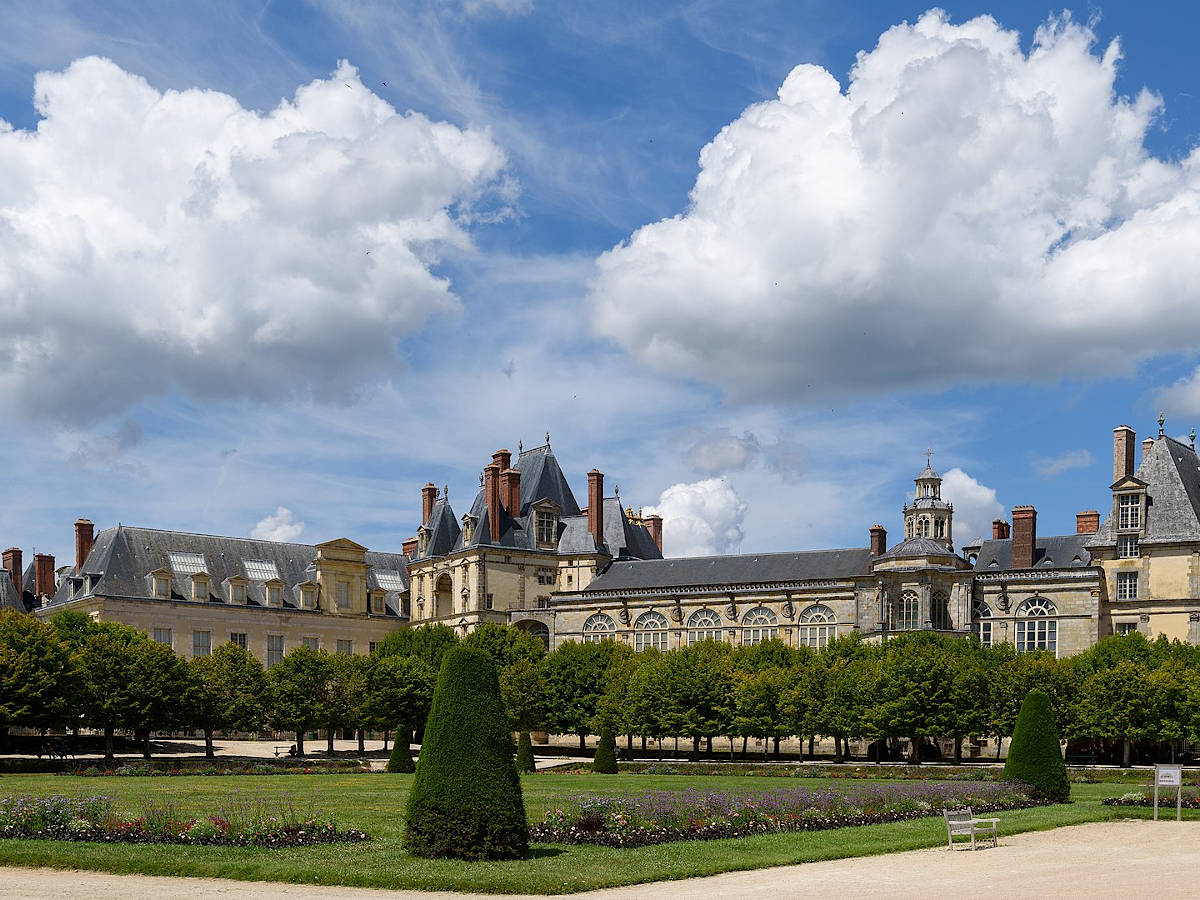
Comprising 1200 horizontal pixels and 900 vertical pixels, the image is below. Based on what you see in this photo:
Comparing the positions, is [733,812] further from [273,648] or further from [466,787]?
[273,648]

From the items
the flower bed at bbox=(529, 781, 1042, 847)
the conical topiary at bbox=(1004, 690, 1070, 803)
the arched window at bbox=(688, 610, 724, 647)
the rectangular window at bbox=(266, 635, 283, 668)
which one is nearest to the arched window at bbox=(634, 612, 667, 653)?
the arched window at bbox=(688, 610, 724, 647)

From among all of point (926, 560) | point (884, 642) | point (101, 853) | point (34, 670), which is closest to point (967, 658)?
point (884, 642)

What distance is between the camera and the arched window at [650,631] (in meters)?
79.1

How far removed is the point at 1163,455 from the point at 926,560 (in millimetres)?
12977

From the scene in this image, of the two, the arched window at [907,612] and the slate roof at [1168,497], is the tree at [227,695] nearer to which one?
the arched window at [907,612]

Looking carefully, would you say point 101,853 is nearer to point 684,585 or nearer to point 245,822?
point 245,822

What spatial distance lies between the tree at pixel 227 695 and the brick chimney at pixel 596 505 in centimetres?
2774

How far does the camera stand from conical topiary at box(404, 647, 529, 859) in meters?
20.0

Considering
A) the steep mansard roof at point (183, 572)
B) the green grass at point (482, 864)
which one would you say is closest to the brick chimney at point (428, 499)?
the steep mansard roof at point (183, 572)

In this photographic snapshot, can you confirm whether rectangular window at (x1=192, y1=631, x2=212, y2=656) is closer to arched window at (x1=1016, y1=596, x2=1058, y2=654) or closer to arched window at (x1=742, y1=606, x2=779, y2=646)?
arched window at (x1=742, y1=606, x2=779, y2=646)

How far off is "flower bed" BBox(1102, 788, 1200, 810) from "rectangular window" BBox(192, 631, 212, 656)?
2224 inches

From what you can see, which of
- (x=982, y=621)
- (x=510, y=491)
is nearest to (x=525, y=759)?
(x=982, y=621)

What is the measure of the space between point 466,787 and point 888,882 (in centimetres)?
571

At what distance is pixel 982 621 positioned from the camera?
73.0 m
